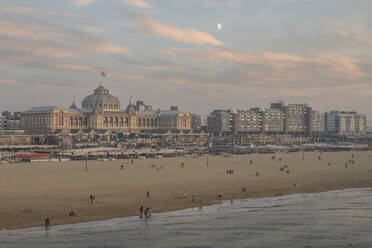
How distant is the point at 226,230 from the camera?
113ft

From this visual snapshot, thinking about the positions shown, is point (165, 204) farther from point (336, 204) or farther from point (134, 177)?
point (134, 177)

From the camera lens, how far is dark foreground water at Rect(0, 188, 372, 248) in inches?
1209

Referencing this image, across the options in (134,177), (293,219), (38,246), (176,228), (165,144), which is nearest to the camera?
(38,246)

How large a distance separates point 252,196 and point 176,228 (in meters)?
17.2

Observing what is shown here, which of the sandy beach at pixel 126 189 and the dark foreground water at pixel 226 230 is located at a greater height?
the sandy beach at pixel 126 189

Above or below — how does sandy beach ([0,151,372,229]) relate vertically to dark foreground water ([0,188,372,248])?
above

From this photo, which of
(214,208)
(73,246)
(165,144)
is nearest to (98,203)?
(214,208)

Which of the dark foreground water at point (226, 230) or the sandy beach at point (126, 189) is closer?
the dark foreground water at point (226, 230)

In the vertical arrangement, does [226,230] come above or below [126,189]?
below

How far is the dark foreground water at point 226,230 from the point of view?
3072 centimetres

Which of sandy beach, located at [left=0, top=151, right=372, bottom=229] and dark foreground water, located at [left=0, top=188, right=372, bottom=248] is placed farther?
sandy beach, located at [left=0, top=151, right=372, bottom=229]

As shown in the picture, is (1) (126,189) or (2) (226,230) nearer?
(2) (226,230)

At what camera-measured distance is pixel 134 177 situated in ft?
215

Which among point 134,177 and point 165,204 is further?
point 134,177
